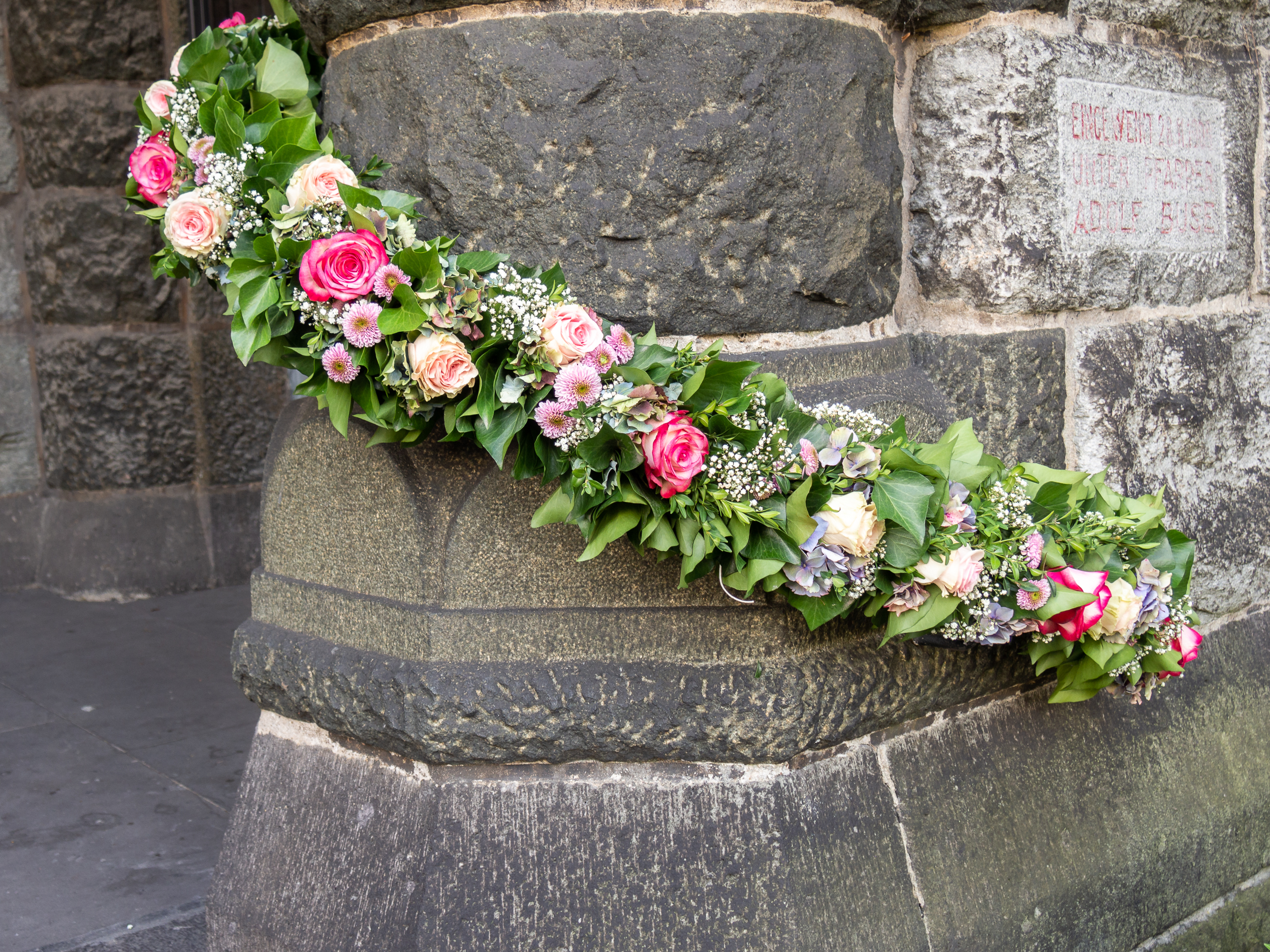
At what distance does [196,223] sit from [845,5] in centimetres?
82

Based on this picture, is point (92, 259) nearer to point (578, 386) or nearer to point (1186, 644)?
point (578, 386)

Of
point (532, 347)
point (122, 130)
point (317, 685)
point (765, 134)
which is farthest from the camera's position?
point (122, 130)

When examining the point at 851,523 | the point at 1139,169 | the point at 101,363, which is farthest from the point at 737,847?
the point at 101,363

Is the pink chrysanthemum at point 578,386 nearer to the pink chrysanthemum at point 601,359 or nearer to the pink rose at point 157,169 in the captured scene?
the pink chrysanthemum at point 601,359

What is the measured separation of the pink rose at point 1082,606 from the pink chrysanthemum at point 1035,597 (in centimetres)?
2

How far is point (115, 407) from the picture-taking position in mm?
3871

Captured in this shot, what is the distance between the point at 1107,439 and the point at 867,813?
27.9 inches

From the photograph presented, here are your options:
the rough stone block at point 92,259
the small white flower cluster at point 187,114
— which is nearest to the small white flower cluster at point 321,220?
the small white flower cluster at point 187,114

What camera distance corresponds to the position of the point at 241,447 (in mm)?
4062

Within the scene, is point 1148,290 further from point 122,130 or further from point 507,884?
point 122,130

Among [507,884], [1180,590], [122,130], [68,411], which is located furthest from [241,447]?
[1180,590]

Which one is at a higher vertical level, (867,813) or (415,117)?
(415,117)

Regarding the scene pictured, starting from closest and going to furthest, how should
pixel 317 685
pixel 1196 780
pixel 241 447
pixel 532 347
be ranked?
pixel 532 347 < pixel 317 685 < pixel 1196 780 < pixel 241 447

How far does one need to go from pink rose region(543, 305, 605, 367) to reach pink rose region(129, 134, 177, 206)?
582 mm
